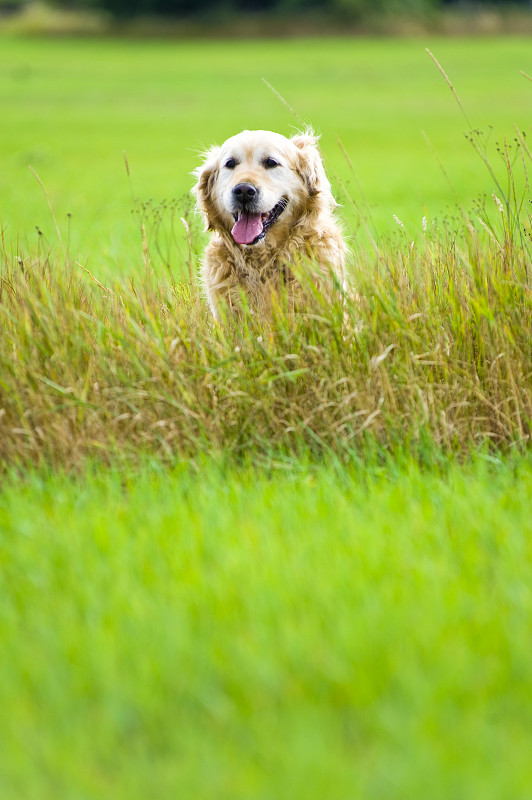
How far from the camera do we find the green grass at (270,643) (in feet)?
6.57

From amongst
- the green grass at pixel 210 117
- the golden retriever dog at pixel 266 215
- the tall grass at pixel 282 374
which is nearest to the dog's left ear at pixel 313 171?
the golden retriever dog at pixel 266 215

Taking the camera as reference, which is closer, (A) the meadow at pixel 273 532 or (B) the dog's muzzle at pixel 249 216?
(A) the meadow at pixel 273 532

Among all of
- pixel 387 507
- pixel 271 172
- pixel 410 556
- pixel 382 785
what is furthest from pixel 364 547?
pixel 271 172

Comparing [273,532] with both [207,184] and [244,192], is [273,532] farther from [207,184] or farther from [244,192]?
[207,184]

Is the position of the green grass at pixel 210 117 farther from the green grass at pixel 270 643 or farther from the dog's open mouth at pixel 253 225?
the green grass at pixel 270 643

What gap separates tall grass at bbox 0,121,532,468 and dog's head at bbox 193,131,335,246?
1122 millimetres

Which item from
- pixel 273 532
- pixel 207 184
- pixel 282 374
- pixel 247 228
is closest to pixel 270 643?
pixel 273 532

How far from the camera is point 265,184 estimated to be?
5086mm

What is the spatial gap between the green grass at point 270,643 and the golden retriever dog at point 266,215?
2.07 metres

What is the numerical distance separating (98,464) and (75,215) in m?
8.29

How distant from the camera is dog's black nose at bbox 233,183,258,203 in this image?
4.98m

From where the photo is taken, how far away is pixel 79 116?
80.7 ft

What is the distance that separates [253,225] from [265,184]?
9.3 inches

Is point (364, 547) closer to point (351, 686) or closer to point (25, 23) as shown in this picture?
point (351, 686)
